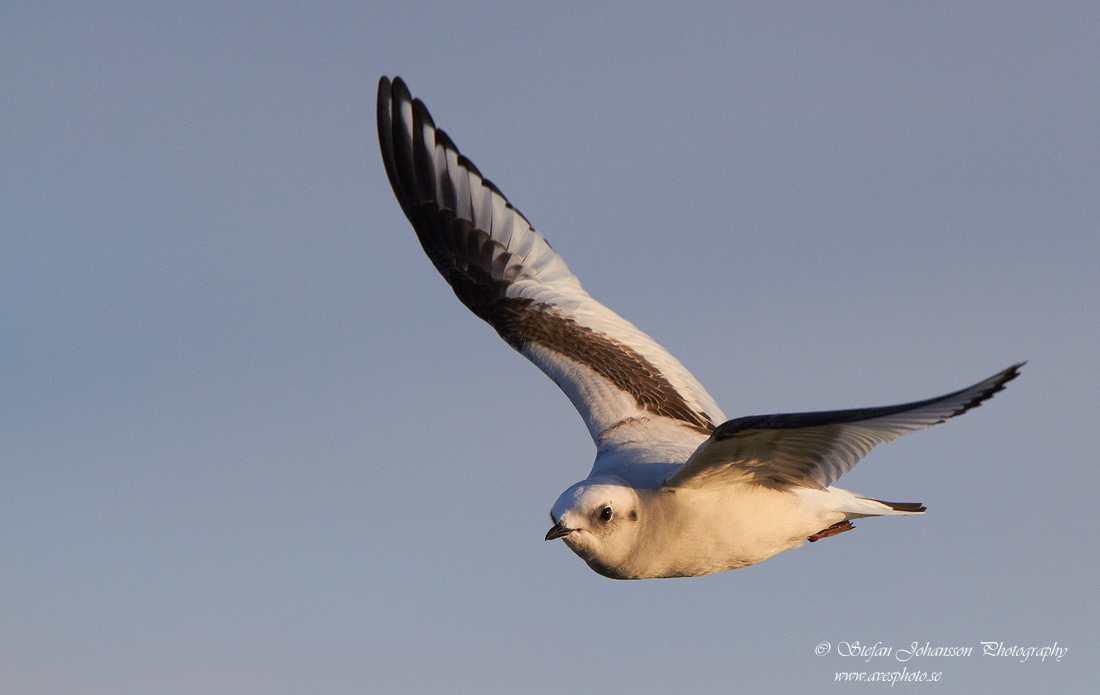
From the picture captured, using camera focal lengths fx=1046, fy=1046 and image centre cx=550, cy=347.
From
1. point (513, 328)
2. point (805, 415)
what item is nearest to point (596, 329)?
point (513, 328)

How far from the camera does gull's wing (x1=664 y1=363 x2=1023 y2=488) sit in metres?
Answer: 6.01

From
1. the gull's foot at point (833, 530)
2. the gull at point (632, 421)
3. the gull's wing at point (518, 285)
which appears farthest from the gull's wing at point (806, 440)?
the gull's wing at point (518, 285)

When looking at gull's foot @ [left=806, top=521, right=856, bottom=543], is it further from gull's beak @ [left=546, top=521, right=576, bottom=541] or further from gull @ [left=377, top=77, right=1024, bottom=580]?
gull's beak @ [left=546, top=521, right=576, bottom=541]

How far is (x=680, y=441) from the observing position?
9672 mm

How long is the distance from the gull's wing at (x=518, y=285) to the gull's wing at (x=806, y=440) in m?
2.31

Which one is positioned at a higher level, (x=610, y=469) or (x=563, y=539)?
(x=610, y=469)

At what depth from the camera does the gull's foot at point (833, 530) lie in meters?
8.84

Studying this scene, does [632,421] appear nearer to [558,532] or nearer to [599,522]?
[599,522]

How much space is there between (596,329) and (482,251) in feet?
5.95

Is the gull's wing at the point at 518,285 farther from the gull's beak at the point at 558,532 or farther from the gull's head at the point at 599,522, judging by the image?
the gull's beak at the point at 558,532

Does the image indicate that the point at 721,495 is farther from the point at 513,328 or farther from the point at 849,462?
the point at 513,328

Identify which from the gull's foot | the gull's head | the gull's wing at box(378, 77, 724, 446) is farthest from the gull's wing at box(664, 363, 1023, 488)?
the gull's wing at box(378, 77, 724, 446)

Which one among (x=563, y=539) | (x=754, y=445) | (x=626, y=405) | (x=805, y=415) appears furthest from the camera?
(x=626, y=405)

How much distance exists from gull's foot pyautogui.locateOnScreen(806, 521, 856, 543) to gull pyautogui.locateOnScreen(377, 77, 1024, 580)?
0.01 m
